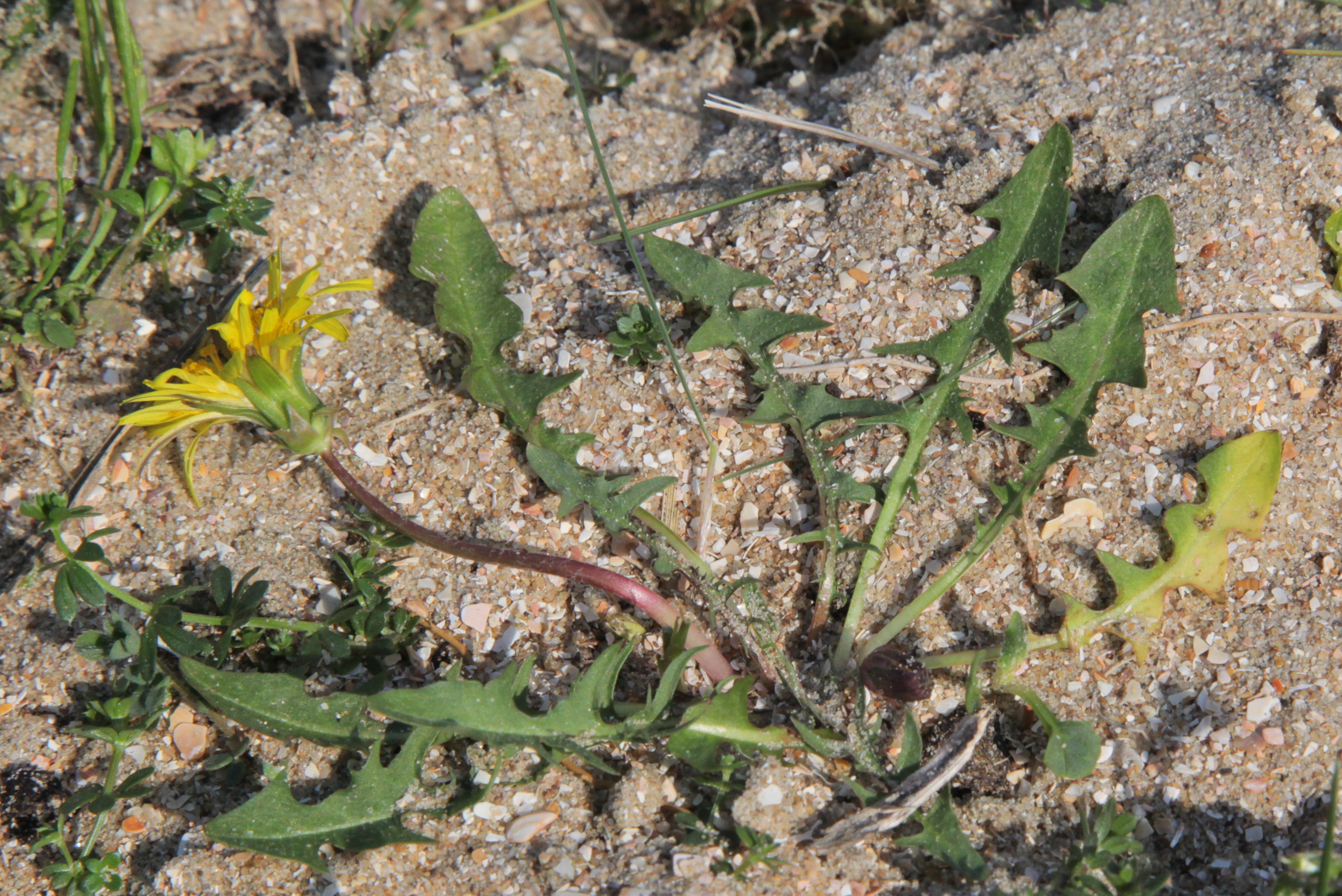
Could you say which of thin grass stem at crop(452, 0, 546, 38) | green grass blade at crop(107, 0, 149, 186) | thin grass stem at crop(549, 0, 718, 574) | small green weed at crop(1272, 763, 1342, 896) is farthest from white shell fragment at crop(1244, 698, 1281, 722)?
green grass blade at crop(107, 0, 149, 186)

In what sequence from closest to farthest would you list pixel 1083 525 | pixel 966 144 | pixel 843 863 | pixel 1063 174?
pixel 843 863
pixel 1083 525
pixel 1063 174
pixel 966 144

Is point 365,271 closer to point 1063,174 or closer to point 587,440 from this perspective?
point 587,440

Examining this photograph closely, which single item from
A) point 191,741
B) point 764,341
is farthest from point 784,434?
point 191,741

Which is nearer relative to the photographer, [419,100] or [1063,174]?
[1063,174]

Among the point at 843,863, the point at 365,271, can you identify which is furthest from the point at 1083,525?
the point at 365,271

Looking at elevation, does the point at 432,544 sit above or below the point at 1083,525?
below

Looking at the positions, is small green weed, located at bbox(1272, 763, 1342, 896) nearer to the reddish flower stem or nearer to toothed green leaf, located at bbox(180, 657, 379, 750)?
the reddish flower stem
